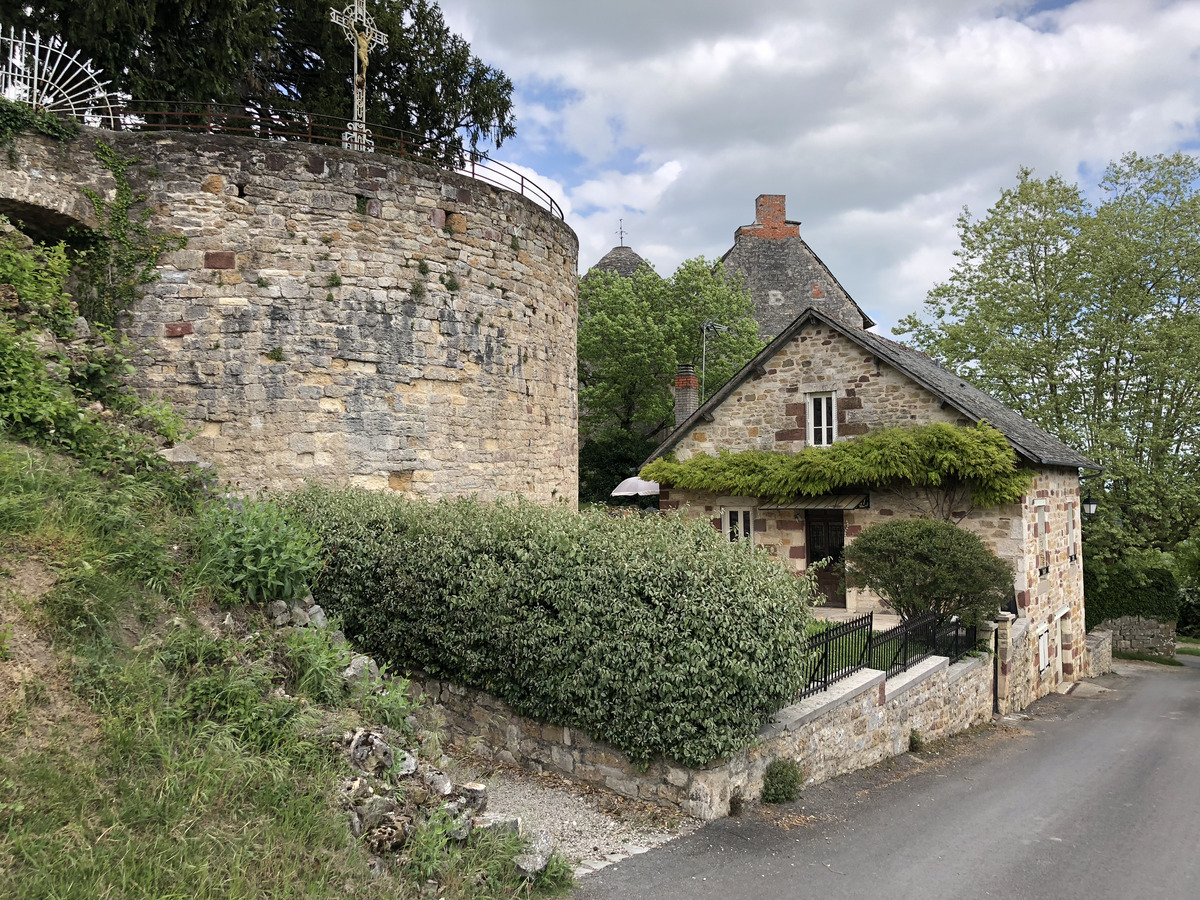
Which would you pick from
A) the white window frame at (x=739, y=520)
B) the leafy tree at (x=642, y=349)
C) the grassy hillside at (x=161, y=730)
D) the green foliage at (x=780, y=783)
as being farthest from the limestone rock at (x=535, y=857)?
the leafy tree at (x=642, y=349)

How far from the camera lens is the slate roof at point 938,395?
12.9 meters

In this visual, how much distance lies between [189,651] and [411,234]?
7639 millimetres

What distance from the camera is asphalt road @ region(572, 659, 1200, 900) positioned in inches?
194

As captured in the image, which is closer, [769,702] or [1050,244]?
[769,702]

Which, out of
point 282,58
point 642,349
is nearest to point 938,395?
point 642,349

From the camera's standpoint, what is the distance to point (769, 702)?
5.75m

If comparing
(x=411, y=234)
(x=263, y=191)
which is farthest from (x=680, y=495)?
(x=263, y=191)

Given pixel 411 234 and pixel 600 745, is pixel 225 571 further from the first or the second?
pixel 411 234

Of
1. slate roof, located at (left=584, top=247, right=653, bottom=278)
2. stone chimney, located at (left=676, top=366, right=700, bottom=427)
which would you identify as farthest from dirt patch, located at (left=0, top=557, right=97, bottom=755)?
slate roof, located at (left=584, top=247, right=653, bottom=278)

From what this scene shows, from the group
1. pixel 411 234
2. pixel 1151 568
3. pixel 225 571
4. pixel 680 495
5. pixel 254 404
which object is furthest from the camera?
pixel 1151 568

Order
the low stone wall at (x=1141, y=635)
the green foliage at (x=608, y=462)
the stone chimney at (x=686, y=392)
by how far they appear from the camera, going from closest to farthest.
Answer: the stone chimney at (x=686, y=392) → the low stone wall at (x=1141, y=635) → the green foliage at (x=608, y=462)

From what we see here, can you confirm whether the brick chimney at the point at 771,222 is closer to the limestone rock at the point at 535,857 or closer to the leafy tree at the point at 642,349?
the leafy tree at the point at 642,349

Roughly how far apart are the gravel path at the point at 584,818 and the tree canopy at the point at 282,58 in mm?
12508

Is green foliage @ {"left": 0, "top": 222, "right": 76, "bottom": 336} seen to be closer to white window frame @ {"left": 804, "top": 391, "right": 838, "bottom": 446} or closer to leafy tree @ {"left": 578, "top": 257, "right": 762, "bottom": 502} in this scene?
white window frame @ {"left": 804, "top": 391, "right": 838, "bottom": 446}
